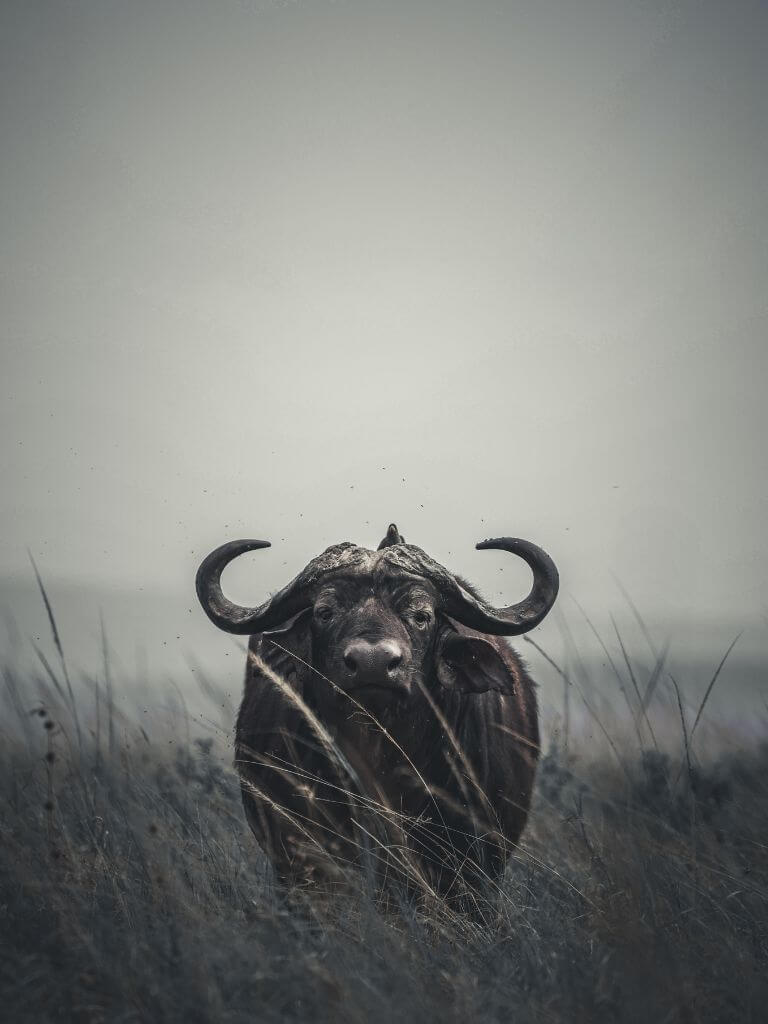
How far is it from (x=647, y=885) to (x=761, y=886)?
84 centimetres

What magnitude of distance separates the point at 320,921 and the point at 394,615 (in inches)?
65.9

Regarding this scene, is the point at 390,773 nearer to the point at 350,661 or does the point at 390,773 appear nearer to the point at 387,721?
the point at 387,721

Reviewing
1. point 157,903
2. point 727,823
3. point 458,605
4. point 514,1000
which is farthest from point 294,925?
point 727,823

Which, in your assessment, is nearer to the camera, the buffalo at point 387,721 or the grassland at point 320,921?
the grassland at point 320,921

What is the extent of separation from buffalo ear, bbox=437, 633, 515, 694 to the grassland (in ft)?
1.54

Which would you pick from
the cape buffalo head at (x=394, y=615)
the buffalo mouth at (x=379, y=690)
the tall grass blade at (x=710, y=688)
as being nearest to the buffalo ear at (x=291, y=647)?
the cape buffalo head at (x=394, y=615)

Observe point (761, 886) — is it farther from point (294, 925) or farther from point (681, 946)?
point (294, 925)

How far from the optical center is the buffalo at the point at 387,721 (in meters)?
3.96

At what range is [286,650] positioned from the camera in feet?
14.3

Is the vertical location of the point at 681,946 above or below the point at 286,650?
below

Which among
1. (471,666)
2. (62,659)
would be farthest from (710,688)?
(62,659)

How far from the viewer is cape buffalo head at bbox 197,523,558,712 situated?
13.6ft

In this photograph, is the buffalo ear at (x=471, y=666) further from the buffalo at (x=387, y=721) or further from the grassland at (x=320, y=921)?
the grassland at (x=320, y=921)

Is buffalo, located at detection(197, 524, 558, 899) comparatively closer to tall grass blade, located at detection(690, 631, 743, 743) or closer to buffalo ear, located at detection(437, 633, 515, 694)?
buffalo ear, located at detection(437, 633, 515, 694)
